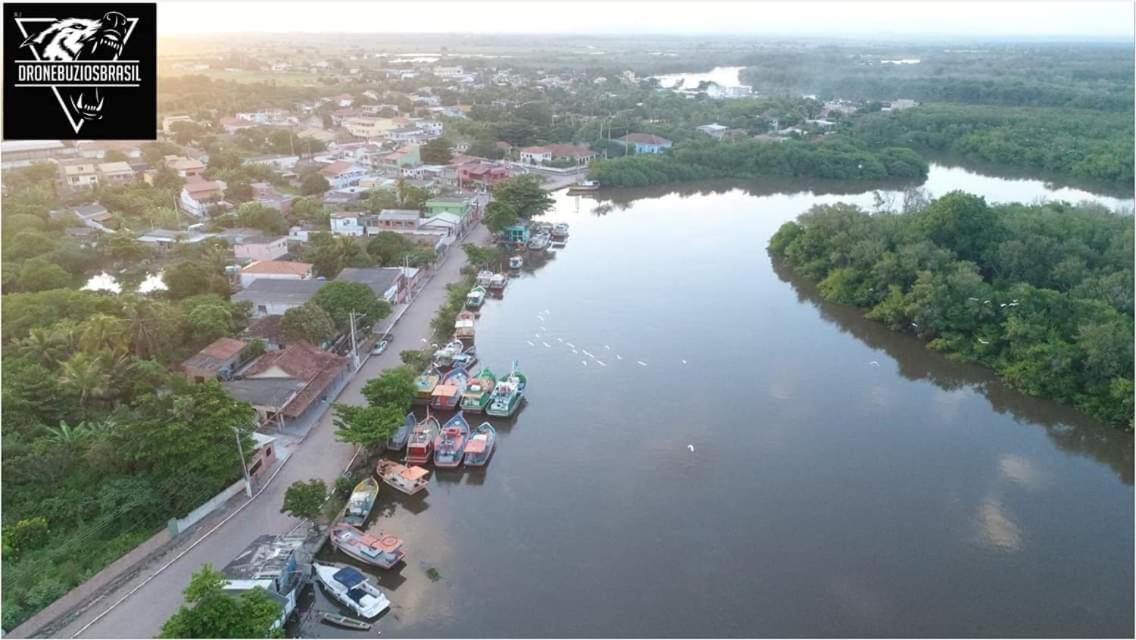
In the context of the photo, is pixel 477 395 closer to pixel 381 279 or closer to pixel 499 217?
pixel 381 279

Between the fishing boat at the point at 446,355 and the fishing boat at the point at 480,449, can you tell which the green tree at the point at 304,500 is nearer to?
the fishing boat at the point at 480,449

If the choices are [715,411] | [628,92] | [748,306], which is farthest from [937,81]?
[715,411]

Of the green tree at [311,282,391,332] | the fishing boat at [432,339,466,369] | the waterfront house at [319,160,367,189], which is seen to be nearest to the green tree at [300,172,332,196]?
the waterfront house at [319,160,367,189]

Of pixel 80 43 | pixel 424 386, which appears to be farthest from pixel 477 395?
pixel 80 43

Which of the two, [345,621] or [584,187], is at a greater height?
[584,187]

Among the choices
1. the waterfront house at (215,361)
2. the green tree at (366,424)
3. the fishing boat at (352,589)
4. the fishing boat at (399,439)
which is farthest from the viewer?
the waterfront house at (215,361)

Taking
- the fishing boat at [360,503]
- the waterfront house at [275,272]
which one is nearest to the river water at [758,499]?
the fishing boat at [360,503]
